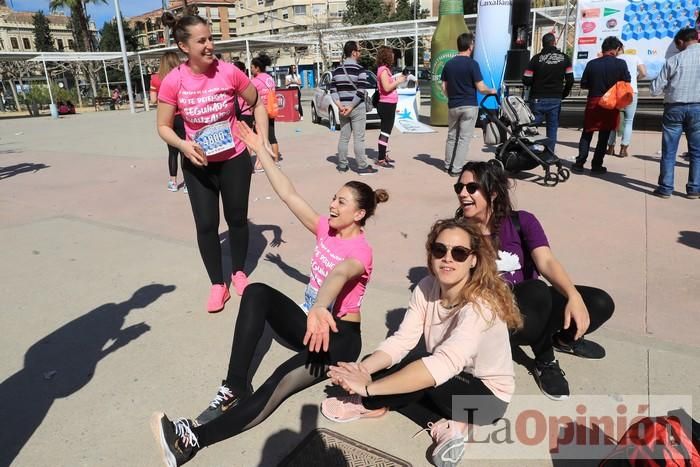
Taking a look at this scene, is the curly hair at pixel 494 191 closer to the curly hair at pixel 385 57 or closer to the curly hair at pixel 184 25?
the curly hair at pixel 184 25

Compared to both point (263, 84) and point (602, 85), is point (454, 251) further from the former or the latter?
point (263, 84)

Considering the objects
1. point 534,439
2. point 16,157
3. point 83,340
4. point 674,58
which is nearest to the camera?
point 534,439

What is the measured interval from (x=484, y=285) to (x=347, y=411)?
919mm

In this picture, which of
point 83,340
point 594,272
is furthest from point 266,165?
point 594,272

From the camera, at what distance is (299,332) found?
2.52m

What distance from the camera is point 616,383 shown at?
257cm

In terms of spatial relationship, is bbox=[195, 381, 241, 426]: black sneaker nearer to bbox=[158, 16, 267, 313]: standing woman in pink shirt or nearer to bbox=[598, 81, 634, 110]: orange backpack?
bbox=[158, 16, 267, 313]: standing woman in pink shirt

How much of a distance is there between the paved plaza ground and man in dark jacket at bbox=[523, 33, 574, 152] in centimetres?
108

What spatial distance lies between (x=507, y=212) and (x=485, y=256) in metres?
0.65

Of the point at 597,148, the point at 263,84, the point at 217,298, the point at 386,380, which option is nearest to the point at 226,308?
the point at 217,298

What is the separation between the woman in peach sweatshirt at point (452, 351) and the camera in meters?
1.99

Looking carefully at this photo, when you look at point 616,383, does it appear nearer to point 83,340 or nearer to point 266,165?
point 266,165

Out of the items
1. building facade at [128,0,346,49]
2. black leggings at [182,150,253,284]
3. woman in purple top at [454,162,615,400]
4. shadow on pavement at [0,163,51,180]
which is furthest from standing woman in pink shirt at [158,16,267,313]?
building facade at [128,0,346,49]

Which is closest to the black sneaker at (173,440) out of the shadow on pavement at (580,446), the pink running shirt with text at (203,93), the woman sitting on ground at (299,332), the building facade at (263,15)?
the woman sitting on ground at (299,332)
